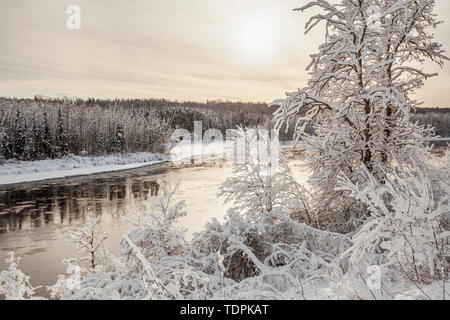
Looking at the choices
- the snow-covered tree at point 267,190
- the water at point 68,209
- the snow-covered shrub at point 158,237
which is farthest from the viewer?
the water at point 68,209

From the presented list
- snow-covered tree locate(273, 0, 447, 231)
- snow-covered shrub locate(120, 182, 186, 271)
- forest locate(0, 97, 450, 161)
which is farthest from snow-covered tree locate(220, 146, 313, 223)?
forest locate(0, 97, 450, 161)

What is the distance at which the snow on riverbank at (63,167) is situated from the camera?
94.6 ft

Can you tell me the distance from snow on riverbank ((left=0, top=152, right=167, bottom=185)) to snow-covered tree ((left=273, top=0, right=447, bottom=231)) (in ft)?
85.2

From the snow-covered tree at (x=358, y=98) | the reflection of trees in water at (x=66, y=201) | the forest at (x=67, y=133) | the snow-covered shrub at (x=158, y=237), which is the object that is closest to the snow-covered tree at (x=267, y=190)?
the snow-covered tree at (x=358, y=98)

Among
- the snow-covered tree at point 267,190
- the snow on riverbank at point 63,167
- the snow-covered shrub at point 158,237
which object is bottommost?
the snow on riverbank at point 63,167

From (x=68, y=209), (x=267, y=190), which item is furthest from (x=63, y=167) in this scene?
(x=267, y=190)

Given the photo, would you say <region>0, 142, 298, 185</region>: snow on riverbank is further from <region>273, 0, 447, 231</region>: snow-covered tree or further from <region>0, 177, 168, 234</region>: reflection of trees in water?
<region>273, 0, 447, 231</region>: snow-covered tree

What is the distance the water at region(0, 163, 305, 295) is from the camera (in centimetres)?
1098

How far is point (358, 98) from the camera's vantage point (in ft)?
20.0

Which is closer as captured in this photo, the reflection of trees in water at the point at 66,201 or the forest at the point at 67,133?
the reflection of trees in water at the point at 66,201

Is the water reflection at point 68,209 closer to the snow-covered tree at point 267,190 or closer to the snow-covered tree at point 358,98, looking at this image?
the snow-covered tree at point 267,190
